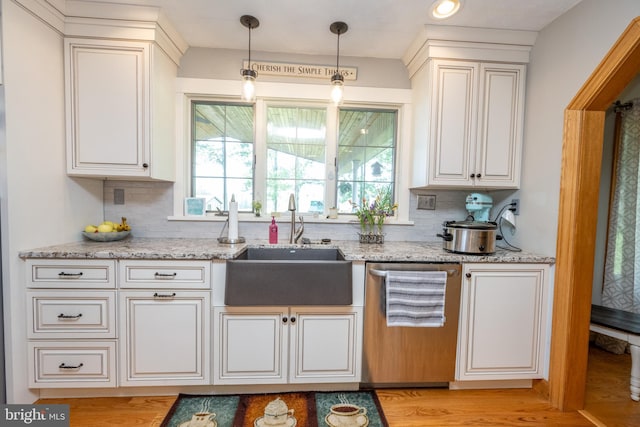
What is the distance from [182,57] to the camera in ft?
7.08

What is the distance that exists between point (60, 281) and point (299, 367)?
4.75 ft

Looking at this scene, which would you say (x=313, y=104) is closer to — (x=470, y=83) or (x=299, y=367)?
(x=470, y=83)

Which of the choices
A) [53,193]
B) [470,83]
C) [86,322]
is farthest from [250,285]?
[470,83]

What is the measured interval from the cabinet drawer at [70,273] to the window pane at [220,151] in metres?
0.87

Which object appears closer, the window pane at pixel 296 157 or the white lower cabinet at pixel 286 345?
the white lower cabinet at pixel 286 345

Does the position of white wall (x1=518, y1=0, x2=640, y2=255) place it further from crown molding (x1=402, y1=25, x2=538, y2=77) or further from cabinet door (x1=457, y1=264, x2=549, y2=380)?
cabinet door (x1=457, y1=264, x2=549, y2=380)

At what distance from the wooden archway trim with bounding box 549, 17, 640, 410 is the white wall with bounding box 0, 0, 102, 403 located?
3.09m

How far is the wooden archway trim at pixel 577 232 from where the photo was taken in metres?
1.56

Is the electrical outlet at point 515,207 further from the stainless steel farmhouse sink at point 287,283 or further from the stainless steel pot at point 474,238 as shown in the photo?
the stainless steel farmhouse sink at point 287,283

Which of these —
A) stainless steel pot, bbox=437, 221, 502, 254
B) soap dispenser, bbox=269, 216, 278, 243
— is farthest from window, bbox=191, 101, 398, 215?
stainless steel pot, bbox=437, 221, 502, 254

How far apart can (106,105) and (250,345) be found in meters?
1.78

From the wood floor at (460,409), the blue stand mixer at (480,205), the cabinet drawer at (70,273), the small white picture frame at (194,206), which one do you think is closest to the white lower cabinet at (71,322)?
the cabinet drawer at (70,273)

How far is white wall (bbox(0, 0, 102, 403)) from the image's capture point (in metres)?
1.47

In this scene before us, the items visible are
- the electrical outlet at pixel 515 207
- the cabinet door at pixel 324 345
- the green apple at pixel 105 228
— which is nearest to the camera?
the cabinet door at pixel 324 345
